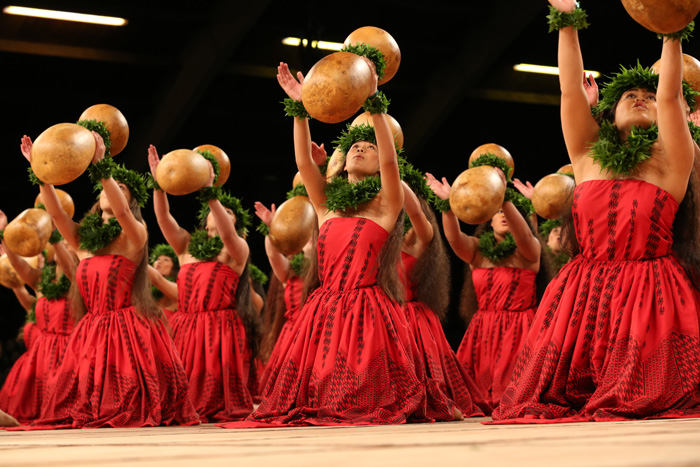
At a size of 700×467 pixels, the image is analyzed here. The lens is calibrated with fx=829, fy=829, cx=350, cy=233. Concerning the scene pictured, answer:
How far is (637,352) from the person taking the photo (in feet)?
7.86

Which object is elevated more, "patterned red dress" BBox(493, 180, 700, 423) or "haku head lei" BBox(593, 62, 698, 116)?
"haku head lei" BBox(593, 62, 698, 116)

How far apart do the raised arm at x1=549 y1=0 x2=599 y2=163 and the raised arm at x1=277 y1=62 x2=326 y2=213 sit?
96cm

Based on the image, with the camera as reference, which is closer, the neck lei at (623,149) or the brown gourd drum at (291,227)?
the neck lei at (623,149)

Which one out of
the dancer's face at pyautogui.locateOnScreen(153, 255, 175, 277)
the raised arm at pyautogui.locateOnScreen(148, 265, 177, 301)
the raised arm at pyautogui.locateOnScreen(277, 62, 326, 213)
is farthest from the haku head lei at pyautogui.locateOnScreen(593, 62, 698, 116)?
the dancer's face at pyautogui.locateOnScreen(153, 255, 175, 277)

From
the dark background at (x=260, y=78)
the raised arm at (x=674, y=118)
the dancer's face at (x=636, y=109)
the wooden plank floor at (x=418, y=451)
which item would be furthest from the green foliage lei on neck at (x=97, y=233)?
the dark background at (x=260, y=78)

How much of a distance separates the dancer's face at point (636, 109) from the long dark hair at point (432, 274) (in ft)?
4.15

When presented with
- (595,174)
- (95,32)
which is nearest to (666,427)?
(595,174)

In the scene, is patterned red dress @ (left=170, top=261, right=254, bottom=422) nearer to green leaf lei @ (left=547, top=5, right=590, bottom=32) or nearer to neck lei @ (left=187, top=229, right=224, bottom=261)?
neck lei @ (left=187, top=229, right=224, bottom=261)

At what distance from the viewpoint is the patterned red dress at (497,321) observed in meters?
4.30

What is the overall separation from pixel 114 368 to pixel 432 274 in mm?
1514

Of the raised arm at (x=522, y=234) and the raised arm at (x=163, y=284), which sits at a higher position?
the raised arm at (x=522, y=234)

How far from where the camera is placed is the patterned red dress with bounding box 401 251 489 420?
338cm

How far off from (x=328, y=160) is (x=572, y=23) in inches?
52.6

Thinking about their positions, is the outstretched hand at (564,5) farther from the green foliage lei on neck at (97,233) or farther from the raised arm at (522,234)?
the green foliage lei on neck at (97,233)
